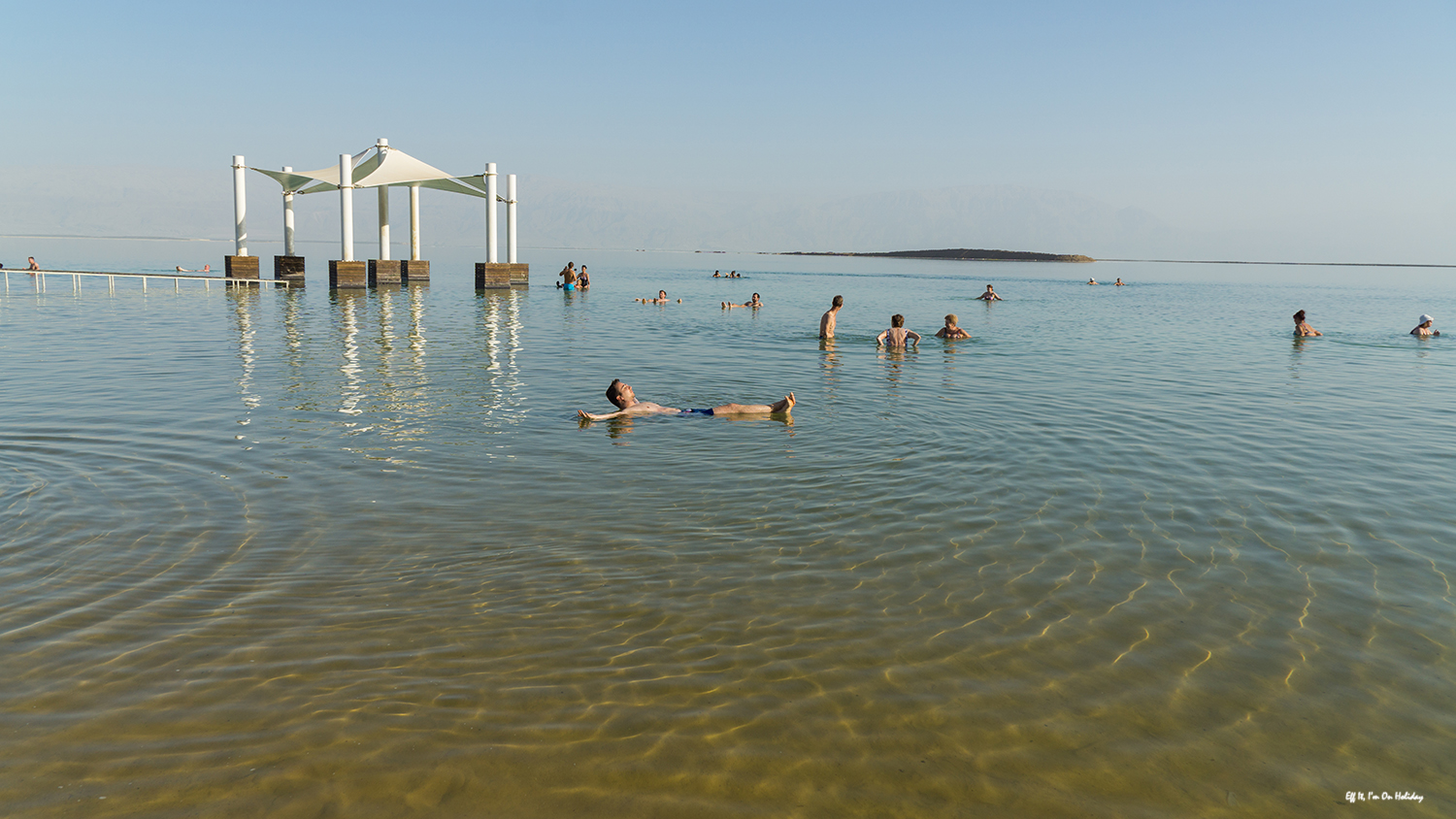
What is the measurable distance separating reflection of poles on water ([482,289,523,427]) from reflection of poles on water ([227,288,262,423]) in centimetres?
299

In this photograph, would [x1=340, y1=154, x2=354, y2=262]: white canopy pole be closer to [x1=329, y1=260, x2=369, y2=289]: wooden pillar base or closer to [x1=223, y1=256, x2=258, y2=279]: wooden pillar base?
[x1=329, y1=260, x2=369, y2=289]: wooden pillar base

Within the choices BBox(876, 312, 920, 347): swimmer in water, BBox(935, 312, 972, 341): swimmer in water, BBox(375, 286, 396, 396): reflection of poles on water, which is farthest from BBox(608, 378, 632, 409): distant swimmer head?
BBox(935, 312, 972, 341): swimmer in water

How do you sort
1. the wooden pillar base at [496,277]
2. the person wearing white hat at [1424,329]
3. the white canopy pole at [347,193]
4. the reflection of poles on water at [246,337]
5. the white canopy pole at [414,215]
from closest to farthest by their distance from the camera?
the reflection of poles on water at [246,337] → the person wearing white hat at [1424,329] → the white canopy pole at [347,193] → the wooden pillar base at [496,277] → the white canopy pole at [414,215]

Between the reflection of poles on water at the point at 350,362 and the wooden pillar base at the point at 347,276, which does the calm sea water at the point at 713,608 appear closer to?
the reflection of poles on water at the point at 350,362

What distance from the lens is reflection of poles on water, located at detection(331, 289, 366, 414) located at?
37.8 ft

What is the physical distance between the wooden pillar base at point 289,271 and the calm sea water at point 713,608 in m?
28.2

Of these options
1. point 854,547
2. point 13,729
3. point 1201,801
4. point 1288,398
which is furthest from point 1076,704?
point 1288,398

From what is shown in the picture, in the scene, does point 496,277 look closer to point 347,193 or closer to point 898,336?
point 347,193

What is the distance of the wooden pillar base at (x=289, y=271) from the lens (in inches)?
1484

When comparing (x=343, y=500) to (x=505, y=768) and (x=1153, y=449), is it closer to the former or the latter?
(x=505, y=768)

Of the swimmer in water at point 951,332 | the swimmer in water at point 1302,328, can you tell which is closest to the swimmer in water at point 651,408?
the swimmer in water at point 951,332

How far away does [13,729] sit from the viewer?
373 centimetres

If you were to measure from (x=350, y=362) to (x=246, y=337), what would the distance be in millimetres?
5161

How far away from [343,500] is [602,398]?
580 centimetres
